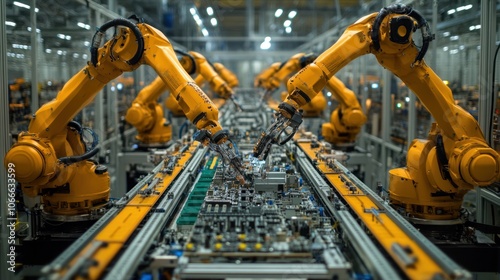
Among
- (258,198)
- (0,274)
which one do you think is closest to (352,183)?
(258,198)

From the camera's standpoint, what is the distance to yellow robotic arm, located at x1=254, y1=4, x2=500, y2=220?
4.14 meters

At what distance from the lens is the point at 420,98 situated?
436 cm

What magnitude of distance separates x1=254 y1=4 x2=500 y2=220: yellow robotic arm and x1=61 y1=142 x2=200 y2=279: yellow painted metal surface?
1.23 meters

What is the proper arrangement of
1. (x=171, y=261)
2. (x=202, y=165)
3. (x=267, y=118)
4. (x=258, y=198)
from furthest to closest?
(x=267, y=118)
(x=202, y=165)
(x=258, y=198)
(x=171, y=261)

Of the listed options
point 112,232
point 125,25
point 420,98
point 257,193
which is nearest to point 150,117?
point 125,25

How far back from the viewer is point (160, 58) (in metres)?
4.39

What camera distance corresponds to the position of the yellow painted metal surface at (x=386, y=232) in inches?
99.6

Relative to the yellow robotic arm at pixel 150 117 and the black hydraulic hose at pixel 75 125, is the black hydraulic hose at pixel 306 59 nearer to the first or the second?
the yellow robotic arm at pixel 150 117

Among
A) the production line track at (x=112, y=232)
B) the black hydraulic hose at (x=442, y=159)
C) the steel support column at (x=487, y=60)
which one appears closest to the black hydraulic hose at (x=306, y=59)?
the steel support column at (x=487, y=60)

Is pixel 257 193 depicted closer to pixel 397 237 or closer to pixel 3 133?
pixel 397 237

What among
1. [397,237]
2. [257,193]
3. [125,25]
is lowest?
[397,237]

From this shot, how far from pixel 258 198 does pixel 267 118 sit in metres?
6.15

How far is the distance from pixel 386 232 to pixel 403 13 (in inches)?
79.1

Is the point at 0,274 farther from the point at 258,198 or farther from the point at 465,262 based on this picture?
the point at 465,262
